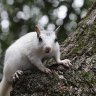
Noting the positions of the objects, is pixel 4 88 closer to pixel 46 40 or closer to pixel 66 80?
pixel 46 40

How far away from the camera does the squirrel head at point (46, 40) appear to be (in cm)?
496

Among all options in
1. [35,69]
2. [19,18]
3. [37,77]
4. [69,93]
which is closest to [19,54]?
[35,69]

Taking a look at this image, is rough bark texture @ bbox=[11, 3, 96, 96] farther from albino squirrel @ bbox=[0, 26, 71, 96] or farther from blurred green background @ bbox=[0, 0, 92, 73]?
blurred green background @ bbox=[0, 0, 92, 73]

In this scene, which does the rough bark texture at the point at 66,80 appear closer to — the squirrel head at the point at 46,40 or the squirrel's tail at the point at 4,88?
the squirrel head at the point at 46,40

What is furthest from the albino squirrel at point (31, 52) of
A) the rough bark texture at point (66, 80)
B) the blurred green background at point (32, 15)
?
the blurred green background at point (32, 15)

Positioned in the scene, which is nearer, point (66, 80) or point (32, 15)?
point (66, 80)

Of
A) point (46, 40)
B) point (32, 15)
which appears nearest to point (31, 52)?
point (46, 40)

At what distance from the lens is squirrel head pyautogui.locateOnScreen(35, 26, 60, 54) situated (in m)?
4.96

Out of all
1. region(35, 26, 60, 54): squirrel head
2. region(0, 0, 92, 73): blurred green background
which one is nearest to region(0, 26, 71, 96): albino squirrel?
region(35, 26, 60, 54): squirrel head

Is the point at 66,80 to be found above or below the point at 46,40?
below

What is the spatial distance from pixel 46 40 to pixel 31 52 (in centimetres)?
22

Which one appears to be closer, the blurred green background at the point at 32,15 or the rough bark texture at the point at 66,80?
the rough bark texture at the point at 66,80

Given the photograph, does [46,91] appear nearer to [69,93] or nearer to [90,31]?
[69,93]

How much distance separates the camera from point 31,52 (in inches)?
200
